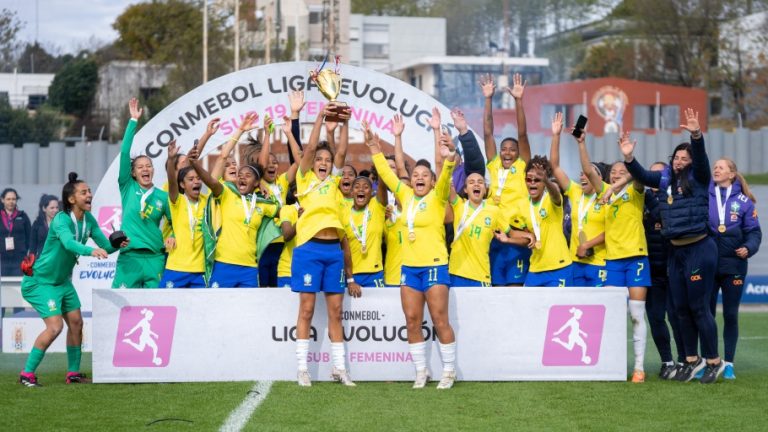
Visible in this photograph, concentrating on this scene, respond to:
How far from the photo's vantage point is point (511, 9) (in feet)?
144

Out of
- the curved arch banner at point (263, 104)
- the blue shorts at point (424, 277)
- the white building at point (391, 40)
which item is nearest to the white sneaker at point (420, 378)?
the blue shorts at point (424, 277)

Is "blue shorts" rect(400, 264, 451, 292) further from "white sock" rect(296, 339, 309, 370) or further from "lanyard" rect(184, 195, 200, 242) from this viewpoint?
"lanyard" rect(184, 195, 200, 242)

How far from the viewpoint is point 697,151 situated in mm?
9750

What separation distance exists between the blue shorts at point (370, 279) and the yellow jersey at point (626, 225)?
2123 mm

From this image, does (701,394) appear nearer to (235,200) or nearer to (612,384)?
(612,384)

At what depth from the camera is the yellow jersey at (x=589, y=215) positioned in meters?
10.4

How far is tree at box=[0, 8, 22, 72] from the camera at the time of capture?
3891cm

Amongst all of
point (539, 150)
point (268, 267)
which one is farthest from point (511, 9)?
point (268, 267)

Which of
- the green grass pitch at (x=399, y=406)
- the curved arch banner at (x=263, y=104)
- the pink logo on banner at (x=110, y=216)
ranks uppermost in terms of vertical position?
the curved arch banner at (x=263, y=104)

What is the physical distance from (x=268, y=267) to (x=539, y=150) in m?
16.3

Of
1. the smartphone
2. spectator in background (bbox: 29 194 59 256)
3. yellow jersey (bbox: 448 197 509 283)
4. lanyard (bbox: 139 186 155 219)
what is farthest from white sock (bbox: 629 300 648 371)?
spectator in background (bbox: 29 194 59 256)

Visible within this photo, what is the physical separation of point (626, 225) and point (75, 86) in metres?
37.0

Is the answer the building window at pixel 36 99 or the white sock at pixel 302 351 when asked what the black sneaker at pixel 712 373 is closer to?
the white sock at pixel 302 351

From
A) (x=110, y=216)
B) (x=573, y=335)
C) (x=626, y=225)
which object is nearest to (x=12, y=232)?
(x=110, y=216)
